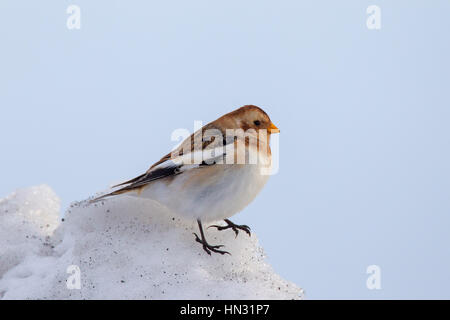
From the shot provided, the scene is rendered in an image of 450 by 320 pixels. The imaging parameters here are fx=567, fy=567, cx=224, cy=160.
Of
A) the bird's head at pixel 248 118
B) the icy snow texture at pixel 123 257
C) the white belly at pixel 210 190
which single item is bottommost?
the icy snow texture at pixel 123 257

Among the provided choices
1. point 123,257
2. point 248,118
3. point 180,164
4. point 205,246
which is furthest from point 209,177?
point 123,257

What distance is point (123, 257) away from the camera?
122 inches

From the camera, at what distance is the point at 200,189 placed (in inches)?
128

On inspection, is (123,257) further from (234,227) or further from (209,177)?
(234,227)

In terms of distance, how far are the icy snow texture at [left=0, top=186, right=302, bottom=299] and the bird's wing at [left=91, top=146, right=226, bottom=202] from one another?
0.24m

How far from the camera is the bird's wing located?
10.7 ft

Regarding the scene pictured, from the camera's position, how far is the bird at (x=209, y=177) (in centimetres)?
324

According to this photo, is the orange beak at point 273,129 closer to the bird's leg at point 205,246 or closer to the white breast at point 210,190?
the white breast at point 210,190

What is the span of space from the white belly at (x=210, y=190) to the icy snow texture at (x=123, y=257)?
0.67ft

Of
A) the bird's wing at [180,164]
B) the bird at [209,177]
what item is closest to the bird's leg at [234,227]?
the bird at [209,177]
